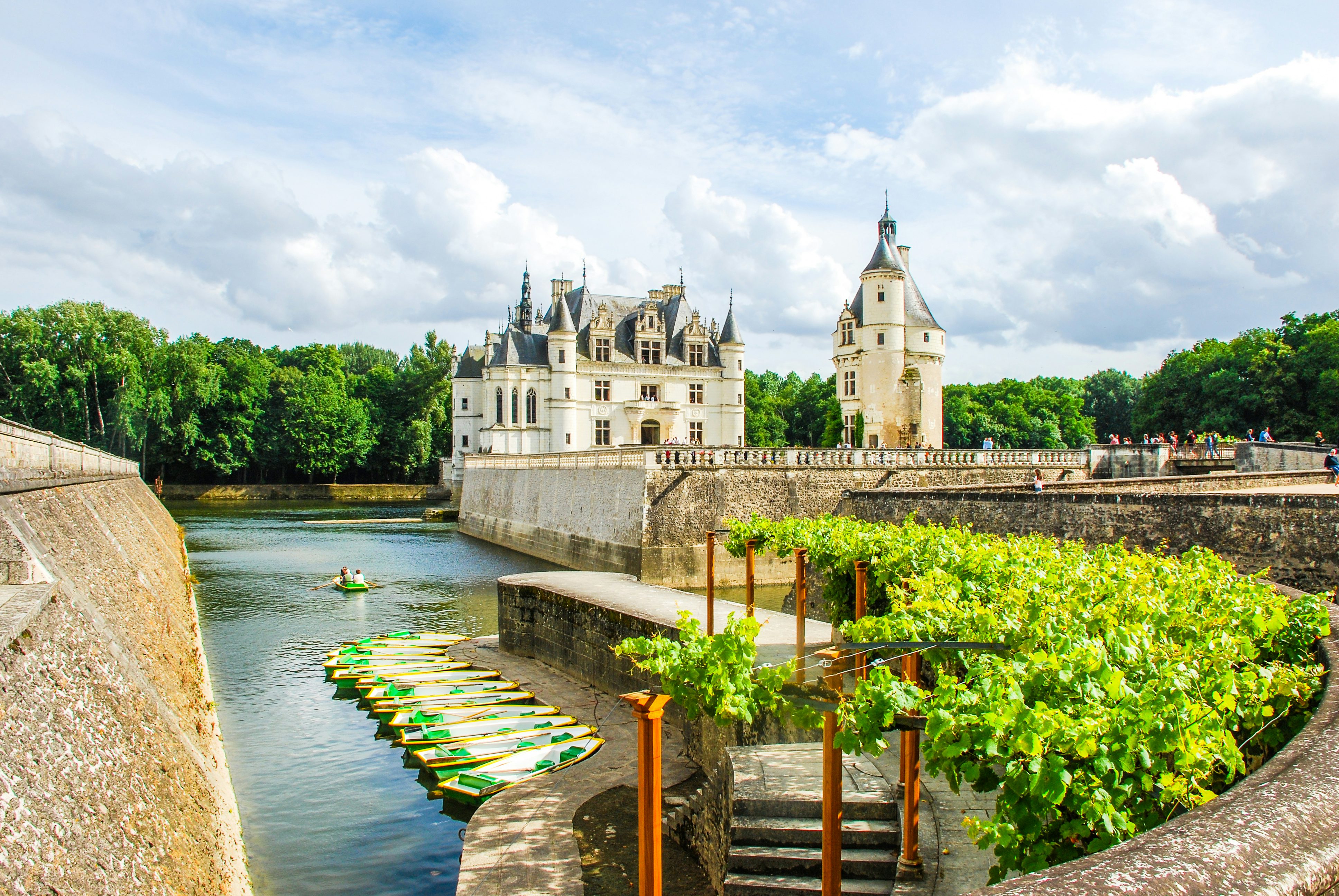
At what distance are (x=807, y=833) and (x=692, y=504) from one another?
21.4 m

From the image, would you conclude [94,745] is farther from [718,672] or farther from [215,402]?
[215,402]

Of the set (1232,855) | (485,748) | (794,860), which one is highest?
(1232,855)

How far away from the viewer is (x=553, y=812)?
10641 millimetres

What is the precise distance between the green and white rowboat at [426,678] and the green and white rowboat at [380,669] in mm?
66

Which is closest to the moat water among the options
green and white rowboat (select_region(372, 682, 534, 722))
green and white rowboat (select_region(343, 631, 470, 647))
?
green and white rowboat (select_region(372, 682, 534, 722))

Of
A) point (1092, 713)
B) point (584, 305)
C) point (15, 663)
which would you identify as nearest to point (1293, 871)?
point (1092, 713)

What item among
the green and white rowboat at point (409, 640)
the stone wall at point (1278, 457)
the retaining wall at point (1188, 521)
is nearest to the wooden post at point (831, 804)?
the retaining wall at point (1188, 521)

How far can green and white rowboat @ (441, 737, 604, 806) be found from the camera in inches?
454

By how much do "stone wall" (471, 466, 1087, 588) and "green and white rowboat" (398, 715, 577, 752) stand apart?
13941mm

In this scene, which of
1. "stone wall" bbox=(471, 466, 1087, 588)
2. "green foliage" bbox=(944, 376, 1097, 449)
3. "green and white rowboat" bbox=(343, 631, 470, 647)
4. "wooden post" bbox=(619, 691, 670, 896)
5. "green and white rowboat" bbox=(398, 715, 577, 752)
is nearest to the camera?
"wooden post" bbox=(619, 691, 670, 896)

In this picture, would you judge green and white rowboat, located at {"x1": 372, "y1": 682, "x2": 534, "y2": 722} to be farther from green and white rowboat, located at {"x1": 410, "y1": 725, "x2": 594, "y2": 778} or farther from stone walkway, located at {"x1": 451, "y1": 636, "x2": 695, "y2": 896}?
green and white rowboat, located at {"x1": 410, "y1": 725, "x2": 594, "y2": 778}

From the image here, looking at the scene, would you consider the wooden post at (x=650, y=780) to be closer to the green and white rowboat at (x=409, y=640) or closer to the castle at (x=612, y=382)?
the green and white rowboat at (x=409, y=640)

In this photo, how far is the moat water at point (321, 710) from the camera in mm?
10000

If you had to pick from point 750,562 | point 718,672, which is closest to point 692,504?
point 750,562
